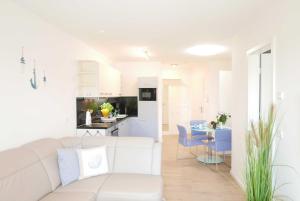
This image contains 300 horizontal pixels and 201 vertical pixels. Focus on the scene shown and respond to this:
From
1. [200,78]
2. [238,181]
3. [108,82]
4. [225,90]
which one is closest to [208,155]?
[238,181]

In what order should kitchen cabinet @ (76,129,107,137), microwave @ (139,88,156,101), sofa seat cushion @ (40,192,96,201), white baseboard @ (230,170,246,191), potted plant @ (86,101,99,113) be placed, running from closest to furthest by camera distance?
sofa seat cushion @ (40,192,96,201) < white baseboard @ (230,170,246,191) < kitchen cabinet @ (76,129,107,137) < potted plant @ (86,101,99,113) < microwave @ (139,88,156,101)

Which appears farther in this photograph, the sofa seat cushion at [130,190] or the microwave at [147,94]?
the microwave at [147,94]

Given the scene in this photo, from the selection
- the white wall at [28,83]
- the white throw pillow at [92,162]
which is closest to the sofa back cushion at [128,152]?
the white throw pillow at [92,162]

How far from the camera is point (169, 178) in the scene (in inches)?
162

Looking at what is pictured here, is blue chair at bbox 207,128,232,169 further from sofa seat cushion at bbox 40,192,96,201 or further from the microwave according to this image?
sofa seat cushion at bbox 40,192,96,201

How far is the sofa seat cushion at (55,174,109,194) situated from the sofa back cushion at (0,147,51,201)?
0.19 metres

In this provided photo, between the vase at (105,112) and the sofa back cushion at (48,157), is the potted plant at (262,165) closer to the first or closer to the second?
the sofa back cushion at (48,157)

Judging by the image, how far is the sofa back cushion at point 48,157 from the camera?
8.34 feet

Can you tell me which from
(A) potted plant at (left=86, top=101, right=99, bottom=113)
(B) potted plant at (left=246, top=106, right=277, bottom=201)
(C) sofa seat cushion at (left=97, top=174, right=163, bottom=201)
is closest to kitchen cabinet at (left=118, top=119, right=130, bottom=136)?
(A) potted plant at (left=86, top=101, right=99, bottom=113)

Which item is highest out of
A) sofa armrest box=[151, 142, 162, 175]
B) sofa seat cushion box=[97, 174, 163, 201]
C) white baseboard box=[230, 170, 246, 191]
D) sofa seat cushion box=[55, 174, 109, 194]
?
sofa armrest box=[151, 142, 162, 175]

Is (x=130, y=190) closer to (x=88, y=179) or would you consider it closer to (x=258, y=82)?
(x=88, y=179)

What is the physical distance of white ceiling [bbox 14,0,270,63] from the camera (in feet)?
8.93

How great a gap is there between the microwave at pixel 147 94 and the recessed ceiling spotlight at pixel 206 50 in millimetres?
1805

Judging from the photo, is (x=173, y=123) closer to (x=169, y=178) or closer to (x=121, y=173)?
(x=169, y=178)
